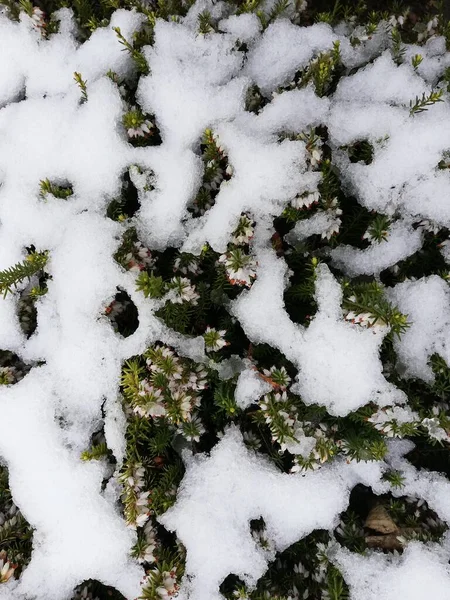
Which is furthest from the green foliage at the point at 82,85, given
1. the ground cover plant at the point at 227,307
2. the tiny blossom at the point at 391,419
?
the tiny blossom at the point at 391,419

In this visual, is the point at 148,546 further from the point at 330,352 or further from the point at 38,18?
the point at 38,18

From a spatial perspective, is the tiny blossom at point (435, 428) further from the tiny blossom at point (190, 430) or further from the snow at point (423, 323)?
the tiny blossom at point (190, 430)

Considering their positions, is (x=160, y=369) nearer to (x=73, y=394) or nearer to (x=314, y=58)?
(x=73, y=394)

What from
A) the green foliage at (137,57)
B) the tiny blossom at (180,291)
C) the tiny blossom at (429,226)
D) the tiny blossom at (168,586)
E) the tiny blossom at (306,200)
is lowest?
the tiny blossom at (168,586)

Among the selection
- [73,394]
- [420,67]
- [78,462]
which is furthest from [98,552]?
[420,67]

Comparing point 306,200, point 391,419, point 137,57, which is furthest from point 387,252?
point 137,57

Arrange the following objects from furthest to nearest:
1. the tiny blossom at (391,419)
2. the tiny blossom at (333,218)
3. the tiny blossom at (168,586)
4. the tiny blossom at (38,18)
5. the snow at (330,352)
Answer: the tiny blossom at (38,18), the tiny blossom at (333,218), the snow at (330,352), the tiny blossom at (391,419), the tiny blossom at (168,586)

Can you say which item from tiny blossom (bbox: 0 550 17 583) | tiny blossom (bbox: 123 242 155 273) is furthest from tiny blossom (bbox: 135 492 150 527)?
tiny blossom (bbox: 123 242 155 273)
